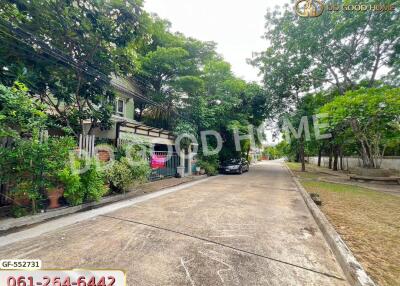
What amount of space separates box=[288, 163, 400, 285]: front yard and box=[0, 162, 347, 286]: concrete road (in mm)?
528

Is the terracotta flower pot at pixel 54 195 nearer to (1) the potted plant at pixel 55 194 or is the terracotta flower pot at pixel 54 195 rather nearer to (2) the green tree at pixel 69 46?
(1) the potted plant at pixel 55 194

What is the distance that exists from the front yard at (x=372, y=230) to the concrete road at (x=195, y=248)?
1.73 ft

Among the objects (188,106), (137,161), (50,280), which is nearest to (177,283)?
(50,280)

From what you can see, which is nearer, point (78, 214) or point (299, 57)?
point (78, 214)

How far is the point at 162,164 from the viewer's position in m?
12.5

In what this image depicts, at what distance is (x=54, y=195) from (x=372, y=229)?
8.22 m

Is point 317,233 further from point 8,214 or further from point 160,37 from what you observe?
point 160,37

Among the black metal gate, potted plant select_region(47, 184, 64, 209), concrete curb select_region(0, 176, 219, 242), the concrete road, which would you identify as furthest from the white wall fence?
potted plant select_region(47, 184, 64, 209)

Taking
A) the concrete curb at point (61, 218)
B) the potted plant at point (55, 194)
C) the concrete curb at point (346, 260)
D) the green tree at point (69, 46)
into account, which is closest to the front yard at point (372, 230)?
the concrete curb at point (346, 260)

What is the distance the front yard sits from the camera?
9.61 feet

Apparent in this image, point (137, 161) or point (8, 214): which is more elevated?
point (137, 161)

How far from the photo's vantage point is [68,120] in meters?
8.54

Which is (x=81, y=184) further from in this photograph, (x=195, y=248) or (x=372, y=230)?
(x=372, y=230)

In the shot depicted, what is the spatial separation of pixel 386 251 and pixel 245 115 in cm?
1617
